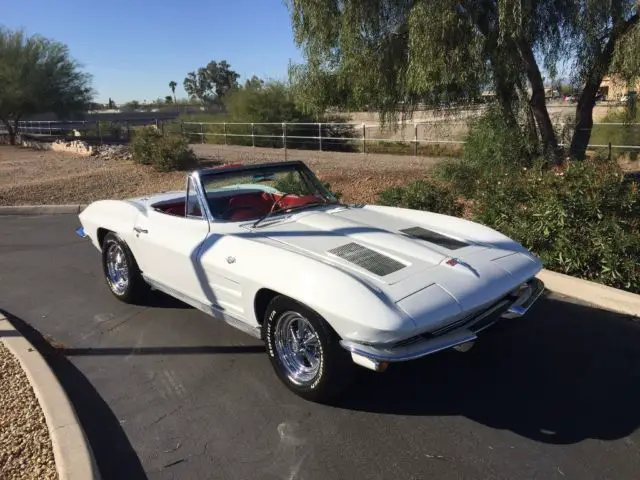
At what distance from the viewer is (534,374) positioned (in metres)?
3.69

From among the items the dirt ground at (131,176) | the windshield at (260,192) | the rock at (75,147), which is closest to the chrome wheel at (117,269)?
Result: the windshield at (260,192)

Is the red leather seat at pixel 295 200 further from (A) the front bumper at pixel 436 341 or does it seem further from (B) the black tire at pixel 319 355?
(A) the front bumper at pixel 436 341

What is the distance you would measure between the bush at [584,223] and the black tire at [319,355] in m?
2.99

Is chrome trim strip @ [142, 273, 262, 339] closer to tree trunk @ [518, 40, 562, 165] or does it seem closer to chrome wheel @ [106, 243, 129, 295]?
chrome wheel @ [106, 243, 129, 295]

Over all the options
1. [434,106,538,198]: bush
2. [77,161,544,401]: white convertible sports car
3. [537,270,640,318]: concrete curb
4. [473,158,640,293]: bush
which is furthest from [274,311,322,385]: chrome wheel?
[434,106,538,198]: bush

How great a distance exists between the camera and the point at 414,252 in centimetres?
370

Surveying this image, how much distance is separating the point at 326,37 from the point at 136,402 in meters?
8.00

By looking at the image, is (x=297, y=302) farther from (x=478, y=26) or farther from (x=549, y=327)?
(x=478, y=26)

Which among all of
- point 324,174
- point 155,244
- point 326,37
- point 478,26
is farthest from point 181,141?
point 155,244

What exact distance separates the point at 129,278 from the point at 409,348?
2990 mm

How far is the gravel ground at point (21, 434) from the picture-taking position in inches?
107

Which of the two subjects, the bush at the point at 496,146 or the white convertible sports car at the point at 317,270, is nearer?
the white convertible sports car at the point at 317,270

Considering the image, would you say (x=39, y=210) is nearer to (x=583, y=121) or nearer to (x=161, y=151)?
(x=161, y=151)

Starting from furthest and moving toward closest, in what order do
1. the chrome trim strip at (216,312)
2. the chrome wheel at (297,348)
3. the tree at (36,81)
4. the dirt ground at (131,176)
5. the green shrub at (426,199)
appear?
the tree at (36,81)
the dirt ground at (131,176)
the green shrub at (426,199)
the chrome trim strip at (216,312)
the chrome wheel at (297,348)
